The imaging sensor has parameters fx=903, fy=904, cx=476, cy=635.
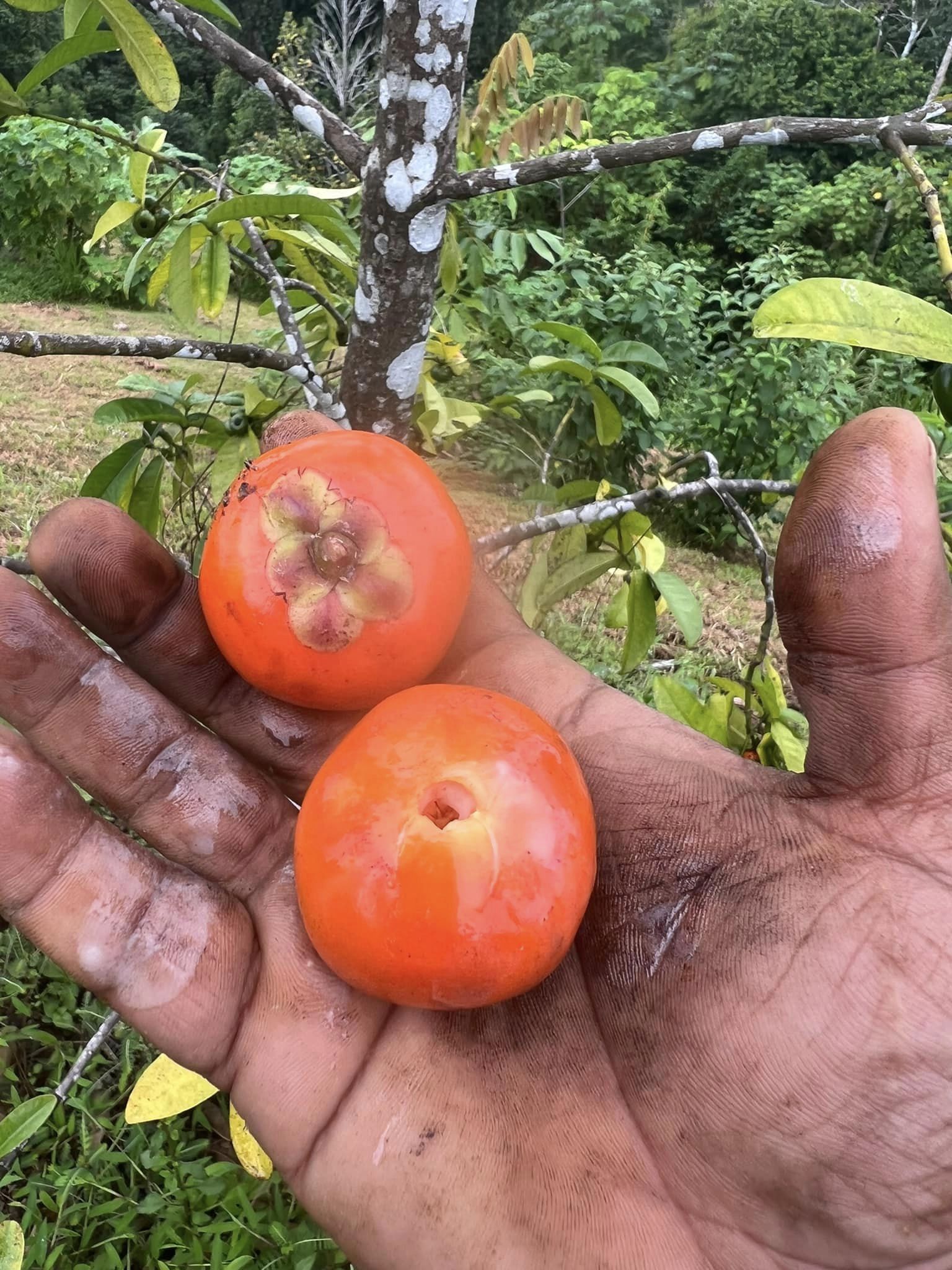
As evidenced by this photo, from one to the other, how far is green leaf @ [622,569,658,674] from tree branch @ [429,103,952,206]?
3.64ft

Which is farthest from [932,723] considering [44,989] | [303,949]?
[44,989]

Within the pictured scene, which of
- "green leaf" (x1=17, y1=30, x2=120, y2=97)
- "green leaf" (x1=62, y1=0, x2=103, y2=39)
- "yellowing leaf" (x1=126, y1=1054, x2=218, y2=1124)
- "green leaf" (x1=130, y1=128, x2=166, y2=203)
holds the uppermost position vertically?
"green leaf" (x1=62, y1=0, x2=103, y2=39)

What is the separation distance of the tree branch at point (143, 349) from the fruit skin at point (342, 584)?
1.40 ft

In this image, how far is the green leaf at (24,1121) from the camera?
5.69 feet

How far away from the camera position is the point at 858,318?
1.23 meters

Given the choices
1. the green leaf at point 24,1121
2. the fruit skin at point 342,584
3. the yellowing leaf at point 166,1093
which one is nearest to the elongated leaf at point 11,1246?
the green leaf at point 24,1121

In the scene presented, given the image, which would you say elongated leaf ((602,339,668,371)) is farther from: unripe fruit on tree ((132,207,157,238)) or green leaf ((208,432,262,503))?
unripe fruit on tree ((132,207,157,238))

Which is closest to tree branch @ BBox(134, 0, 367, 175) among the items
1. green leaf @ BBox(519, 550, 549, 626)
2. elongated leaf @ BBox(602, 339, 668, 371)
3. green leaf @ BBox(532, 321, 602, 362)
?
green leaf @ BBox(532, 321, 602, 362)

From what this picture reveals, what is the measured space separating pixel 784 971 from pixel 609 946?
303mm

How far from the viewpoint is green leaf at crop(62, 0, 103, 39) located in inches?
67.4

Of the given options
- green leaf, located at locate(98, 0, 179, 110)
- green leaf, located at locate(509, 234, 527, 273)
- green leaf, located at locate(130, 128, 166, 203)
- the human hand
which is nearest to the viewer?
the human hand

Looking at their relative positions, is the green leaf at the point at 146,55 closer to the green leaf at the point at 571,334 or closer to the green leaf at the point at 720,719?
the green leaf at the point at 571,334

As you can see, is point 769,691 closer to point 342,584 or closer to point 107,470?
point 342,584

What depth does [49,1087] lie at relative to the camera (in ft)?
8.16
